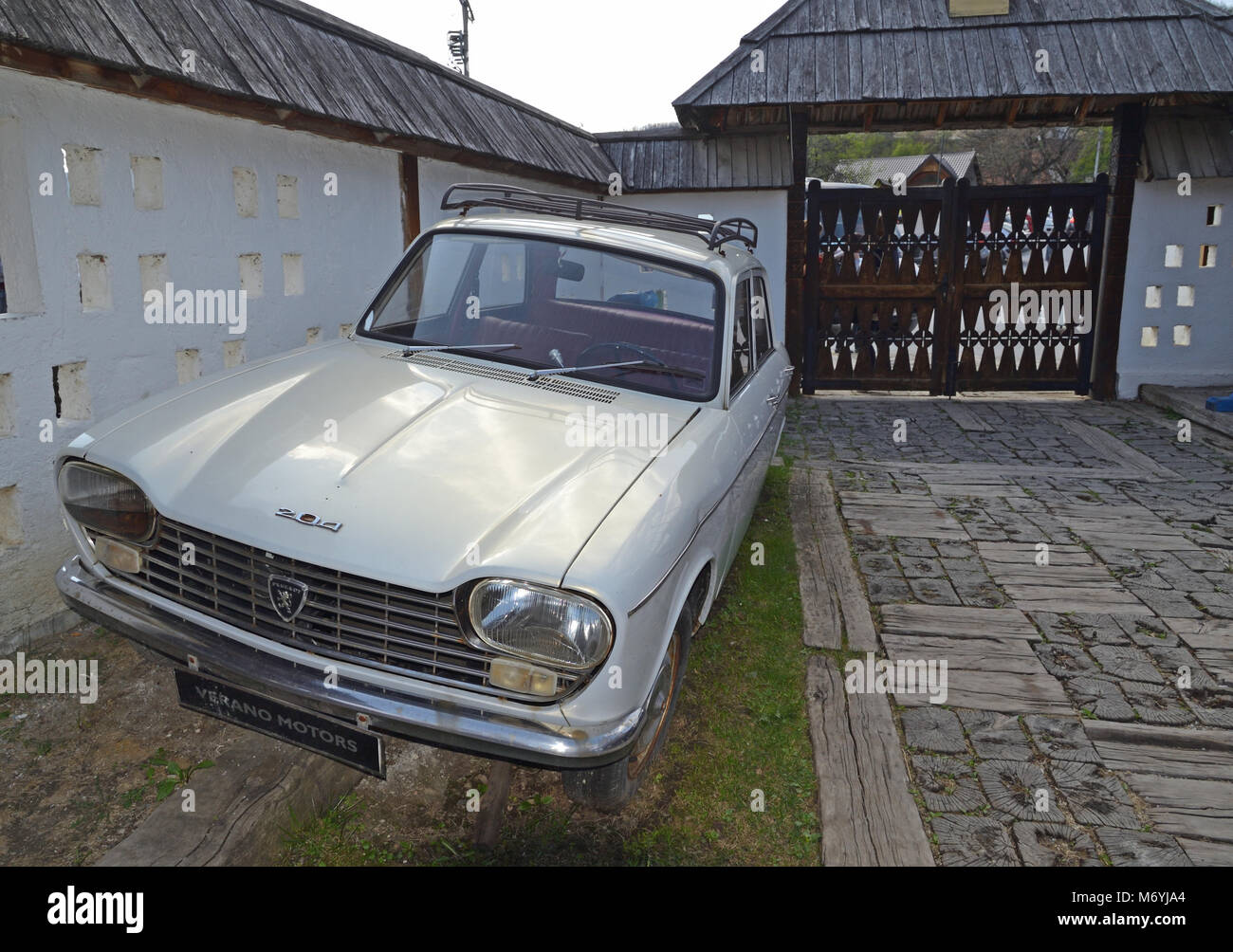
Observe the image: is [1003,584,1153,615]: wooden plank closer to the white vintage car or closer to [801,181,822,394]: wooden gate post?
the white vintage car

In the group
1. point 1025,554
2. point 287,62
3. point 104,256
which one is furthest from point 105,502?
point 1025,554

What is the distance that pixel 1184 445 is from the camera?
8328mm

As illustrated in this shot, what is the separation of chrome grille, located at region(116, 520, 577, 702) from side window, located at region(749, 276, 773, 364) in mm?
2627

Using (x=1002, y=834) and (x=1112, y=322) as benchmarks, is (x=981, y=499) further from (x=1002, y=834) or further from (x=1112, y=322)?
(x=1112, y=322)

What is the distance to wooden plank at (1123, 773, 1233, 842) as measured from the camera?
3.00 metres

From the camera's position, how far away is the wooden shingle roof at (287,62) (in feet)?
12.4

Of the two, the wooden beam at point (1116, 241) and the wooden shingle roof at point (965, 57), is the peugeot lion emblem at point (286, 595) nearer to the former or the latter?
the wooden shingle roof at point (965, 57)

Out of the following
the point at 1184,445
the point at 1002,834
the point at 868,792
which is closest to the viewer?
the point at 1002,834

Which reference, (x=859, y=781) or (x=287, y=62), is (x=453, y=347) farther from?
(x=287, y=62)

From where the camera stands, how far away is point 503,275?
4090 mm

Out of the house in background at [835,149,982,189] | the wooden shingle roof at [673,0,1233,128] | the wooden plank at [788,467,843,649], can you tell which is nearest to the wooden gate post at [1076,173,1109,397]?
the wooden shingle roof at [673,0,1233,128]

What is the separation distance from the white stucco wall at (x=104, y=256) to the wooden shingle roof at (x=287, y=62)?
0.90 feet

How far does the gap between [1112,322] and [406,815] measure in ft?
33.3
